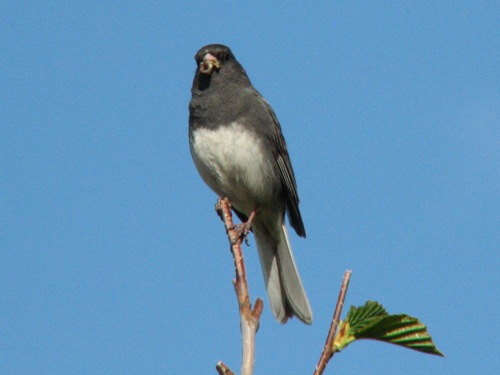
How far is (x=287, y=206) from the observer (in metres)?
4.98

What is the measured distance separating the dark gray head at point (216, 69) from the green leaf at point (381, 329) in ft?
11.3

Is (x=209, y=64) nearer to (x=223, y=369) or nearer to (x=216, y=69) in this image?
(x=216, y=69)

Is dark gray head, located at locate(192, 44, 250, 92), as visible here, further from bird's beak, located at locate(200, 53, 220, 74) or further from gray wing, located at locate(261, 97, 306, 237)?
gray wing, located at locate(261, 97, 306, 237)

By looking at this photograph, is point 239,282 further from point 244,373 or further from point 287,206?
point 287,206

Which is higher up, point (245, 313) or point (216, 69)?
point (216, 69)

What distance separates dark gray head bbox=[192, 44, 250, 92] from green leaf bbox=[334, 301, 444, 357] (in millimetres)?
3452

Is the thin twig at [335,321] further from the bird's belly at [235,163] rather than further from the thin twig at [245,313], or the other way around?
the bird's belly at [235,163]

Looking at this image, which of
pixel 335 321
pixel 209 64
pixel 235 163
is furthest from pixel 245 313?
pixel 209 64

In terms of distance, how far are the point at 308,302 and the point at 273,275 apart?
57 cm

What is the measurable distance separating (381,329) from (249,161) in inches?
122

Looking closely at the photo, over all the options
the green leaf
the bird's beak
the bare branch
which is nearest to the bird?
the bird's beak

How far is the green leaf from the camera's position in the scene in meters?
1.36

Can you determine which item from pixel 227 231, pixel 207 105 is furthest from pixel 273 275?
pixel 227 231

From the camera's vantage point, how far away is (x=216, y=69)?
4887 mm
